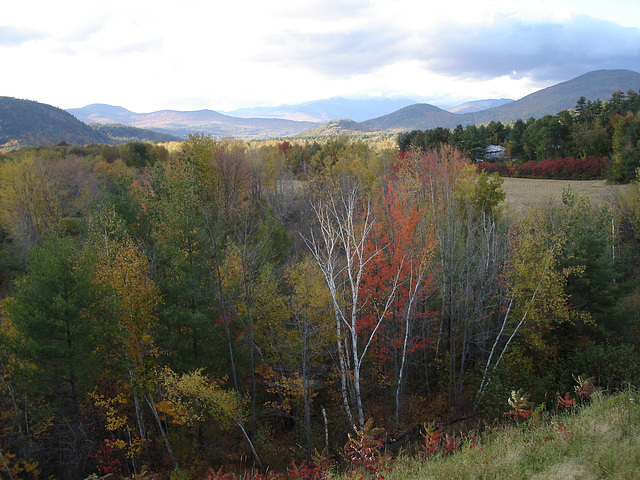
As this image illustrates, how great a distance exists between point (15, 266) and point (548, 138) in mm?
75036

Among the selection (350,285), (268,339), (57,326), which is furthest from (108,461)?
(350,285)

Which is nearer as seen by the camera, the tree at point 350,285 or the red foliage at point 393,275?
the tree at point 350,285

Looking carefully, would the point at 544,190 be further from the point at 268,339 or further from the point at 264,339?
the point at 268,339

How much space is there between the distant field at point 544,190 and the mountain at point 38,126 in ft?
497

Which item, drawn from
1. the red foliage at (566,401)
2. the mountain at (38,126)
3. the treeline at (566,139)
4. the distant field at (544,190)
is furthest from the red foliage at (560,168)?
the mountain at (38,126)

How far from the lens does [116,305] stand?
15.1 metres

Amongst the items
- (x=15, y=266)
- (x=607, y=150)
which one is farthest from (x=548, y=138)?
(x=15, y=266)

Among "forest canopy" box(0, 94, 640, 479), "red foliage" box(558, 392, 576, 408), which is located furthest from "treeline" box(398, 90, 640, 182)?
"red foliage" box(558, 392, 576, 408)

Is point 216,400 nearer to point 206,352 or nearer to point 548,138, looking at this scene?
point 206,352

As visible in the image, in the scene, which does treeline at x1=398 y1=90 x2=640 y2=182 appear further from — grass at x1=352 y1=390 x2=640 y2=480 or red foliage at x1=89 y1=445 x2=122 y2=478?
grass at x1=352 y1=390 x2=640 y2=480

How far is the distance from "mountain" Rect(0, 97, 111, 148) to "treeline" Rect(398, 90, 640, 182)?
453 ft

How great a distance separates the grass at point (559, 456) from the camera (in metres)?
5.07

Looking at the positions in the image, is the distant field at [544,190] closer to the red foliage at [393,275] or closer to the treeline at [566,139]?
the treeline at [566,139]

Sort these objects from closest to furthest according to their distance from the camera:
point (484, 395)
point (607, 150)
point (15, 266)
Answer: point (484, 395)
point (15, 266)
point (607, 150)
